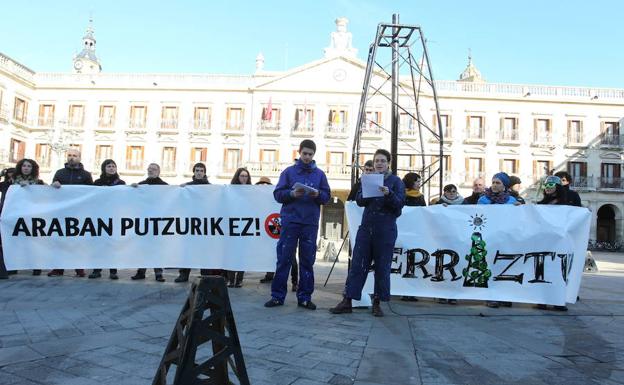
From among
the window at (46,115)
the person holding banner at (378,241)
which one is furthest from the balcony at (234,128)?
the person holding banner at (378,241)

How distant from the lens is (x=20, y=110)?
129 feet

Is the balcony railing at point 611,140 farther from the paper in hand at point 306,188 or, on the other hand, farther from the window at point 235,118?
the paper in hand at point 306,188

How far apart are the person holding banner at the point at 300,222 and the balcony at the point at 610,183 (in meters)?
41.8

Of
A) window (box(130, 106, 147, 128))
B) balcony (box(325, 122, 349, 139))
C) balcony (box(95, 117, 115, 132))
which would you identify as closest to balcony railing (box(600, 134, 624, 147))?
balcony (box(325, 122, 349, 139))

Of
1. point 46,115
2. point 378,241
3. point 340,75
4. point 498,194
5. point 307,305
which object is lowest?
point 307,305

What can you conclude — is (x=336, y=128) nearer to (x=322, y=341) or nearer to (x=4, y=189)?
(x=4, y=189)

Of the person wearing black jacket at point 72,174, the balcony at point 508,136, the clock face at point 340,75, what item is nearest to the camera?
the person wearing black jacket at point 72,174

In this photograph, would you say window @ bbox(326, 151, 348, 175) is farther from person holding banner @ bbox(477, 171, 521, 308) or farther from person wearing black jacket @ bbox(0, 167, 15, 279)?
person holding banner @ bbox(477, 171, 521, 308)

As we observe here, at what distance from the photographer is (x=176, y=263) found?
6.31 meters

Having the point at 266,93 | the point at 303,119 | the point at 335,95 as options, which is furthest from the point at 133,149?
the point at 335,95

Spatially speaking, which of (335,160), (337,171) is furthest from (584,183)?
(335,160)

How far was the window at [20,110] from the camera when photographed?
3875 centimetres

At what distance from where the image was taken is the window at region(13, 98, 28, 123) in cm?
3875

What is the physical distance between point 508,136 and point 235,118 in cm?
2430
